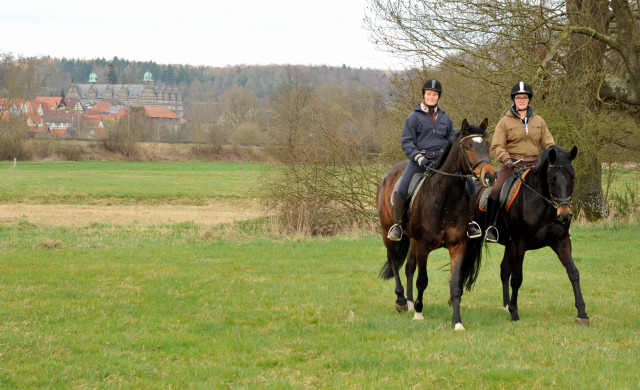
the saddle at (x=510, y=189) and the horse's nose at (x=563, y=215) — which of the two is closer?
the horse's nose at (x=563, y=215)

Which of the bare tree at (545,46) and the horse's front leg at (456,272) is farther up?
the bare tree at (545,46)

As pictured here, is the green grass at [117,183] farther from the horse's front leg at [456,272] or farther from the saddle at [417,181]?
the horse's front leg at [456,272]

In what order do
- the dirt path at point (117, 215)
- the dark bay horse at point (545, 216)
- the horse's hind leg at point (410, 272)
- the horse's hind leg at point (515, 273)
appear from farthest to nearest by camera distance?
the dirt path at point (117, 215)
the horse's hind leg at point (410, 272)
the horse's hind leg at point (515, 273)
the dark bay horse at point (545, 216)

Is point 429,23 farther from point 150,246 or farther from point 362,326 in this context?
point 362,326

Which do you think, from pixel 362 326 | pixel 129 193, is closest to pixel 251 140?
pixel 129 193

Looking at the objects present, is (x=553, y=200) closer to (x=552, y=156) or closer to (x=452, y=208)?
(x=552, y=156)

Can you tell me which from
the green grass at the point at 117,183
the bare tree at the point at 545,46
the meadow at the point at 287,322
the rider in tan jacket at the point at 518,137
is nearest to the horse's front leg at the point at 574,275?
the meadow at the point at 287,322

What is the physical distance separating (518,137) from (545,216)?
3.81ft

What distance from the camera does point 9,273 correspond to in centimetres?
1166

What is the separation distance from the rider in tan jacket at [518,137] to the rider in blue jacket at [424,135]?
2.23 feet

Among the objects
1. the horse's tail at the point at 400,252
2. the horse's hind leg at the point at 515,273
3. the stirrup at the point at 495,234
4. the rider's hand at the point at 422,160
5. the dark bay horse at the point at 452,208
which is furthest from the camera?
the horse's tail at the point at 400,252

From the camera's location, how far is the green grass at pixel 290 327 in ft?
19.7

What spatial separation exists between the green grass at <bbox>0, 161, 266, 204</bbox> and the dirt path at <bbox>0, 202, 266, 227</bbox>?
5.65 feet

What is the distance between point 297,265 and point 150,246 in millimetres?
4611
